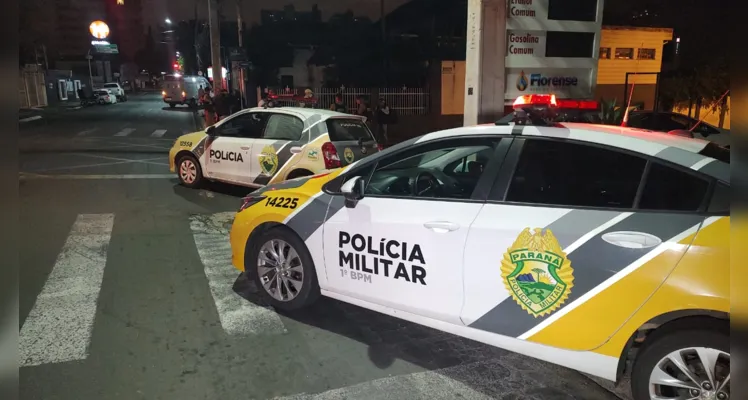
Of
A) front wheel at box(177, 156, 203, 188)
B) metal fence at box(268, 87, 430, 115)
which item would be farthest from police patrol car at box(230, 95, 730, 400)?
metal fence at box(268, 87, 430, 115)

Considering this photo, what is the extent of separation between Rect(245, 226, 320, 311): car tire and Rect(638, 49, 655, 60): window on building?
2494 centimetres

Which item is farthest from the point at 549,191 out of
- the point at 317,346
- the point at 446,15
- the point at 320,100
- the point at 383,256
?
the point at 446,15

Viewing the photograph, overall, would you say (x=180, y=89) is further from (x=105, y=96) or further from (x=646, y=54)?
(x=646, y=54)

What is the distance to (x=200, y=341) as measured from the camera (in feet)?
12.9

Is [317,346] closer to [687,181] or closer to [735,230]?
[687,181]

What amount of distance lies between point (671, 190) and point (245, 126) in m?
7.58

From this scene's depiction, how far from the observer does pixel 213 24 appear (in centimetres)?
2253

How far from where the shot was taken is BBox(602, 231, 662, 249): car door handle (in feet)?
8.81

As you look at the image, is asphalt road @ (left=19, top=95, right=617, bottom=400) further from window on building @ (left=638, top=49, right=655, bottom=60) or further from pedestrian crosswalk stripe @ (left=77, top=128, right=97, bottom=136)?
window on building @ (left=638, top=49, right=655, bottom=60)

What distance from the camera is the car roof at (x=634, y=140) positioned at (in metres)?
2.80

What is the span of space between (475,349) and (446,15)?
30868mm

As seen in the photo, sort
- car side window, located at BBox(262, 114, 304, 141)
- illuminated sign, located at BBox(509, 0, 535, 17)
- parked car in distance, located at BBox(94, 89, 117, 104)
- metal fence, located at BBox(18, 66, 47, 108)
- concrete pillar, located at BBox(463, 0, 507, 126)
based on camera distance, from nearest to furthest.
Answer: concrete pillar, located at BBox(463, 0, 507, 126)
illuminated sign, located at BBox(509, 0, 535, 17)
car side window, located at BBox(262, 114, 304, 141)
metal fence, located at BBox(18, 66, 47, 108)
parked car in distance, located at BBox(94, 89, 117, 104)

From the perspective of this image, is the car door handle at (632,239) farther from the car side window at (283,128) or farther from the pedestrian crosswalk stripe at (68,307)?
the car side window at (283,128)

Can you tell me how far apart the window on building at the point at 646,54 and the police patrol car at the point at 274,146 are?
20761mm
